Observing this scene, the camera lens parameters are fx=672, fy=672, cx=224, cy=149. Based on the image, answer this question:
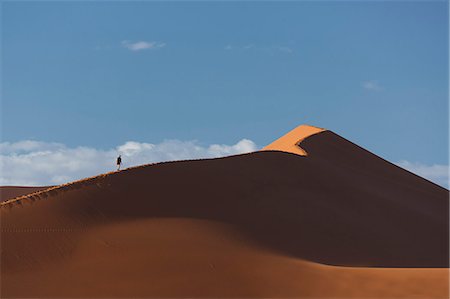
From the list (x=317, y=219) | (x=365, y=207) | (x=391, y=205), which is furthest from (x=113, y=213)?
(x=391, y=205)

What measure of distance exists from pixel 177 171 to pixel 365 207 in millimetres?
7876

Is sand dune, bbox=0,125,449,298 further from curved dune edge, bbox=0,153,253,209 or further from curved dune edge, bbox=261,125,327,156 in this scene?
curved dune edge, bbox=261,125,327,156

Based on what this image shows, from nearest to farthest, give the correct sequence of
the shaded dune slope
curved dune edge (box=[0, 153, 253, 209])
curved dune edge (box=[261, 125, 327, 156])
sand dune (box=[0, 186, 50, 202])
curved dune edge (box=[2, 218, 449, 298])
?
curved dune edge (box=[2, 218, 449, 298]) → the shaded dune slope → curved dune edge (box=[0, 153, 253, 209]) → curved dune edge (box=[261, 125, 327, 156]) → sand dune (box=[0, 186, 50, 202])

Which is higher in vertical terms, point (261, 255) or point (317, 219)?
point (317, 219)

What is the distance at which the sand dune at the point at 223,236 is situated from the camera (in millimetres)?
16219

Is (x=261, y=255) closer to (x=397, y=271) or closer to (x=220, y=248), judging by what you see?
(x=220, y=248)

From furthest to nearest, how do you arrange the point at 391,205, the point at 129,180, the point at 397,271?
the point at 391,205 → the point at 129,180 → the point at 397,271

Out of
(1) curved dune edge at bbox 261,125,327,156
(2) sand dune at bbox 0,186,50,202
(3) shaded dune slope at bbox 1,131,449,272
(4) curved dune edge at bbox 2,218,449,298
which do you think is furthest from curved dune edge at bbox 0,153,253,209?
(2) sand dune at bbox 0,186,50,202

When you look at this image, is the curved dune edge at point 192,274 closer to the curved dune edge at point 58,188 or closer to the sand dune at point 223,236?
the sand dune at point 223,236

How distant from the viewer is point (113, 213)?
20.3m

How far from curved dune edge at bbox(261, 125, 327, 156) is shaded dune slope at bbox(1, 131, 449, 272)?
6.08 metres

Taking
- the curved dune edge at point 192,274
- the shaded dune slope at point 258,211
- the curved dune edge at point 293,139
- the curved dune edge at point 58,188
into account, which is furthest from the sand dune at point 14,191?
the curved dune edge at point 192,274

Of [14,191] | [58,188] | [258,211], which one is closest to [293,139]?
[258,211]

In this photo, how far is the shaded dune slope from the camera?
64.1 feet
